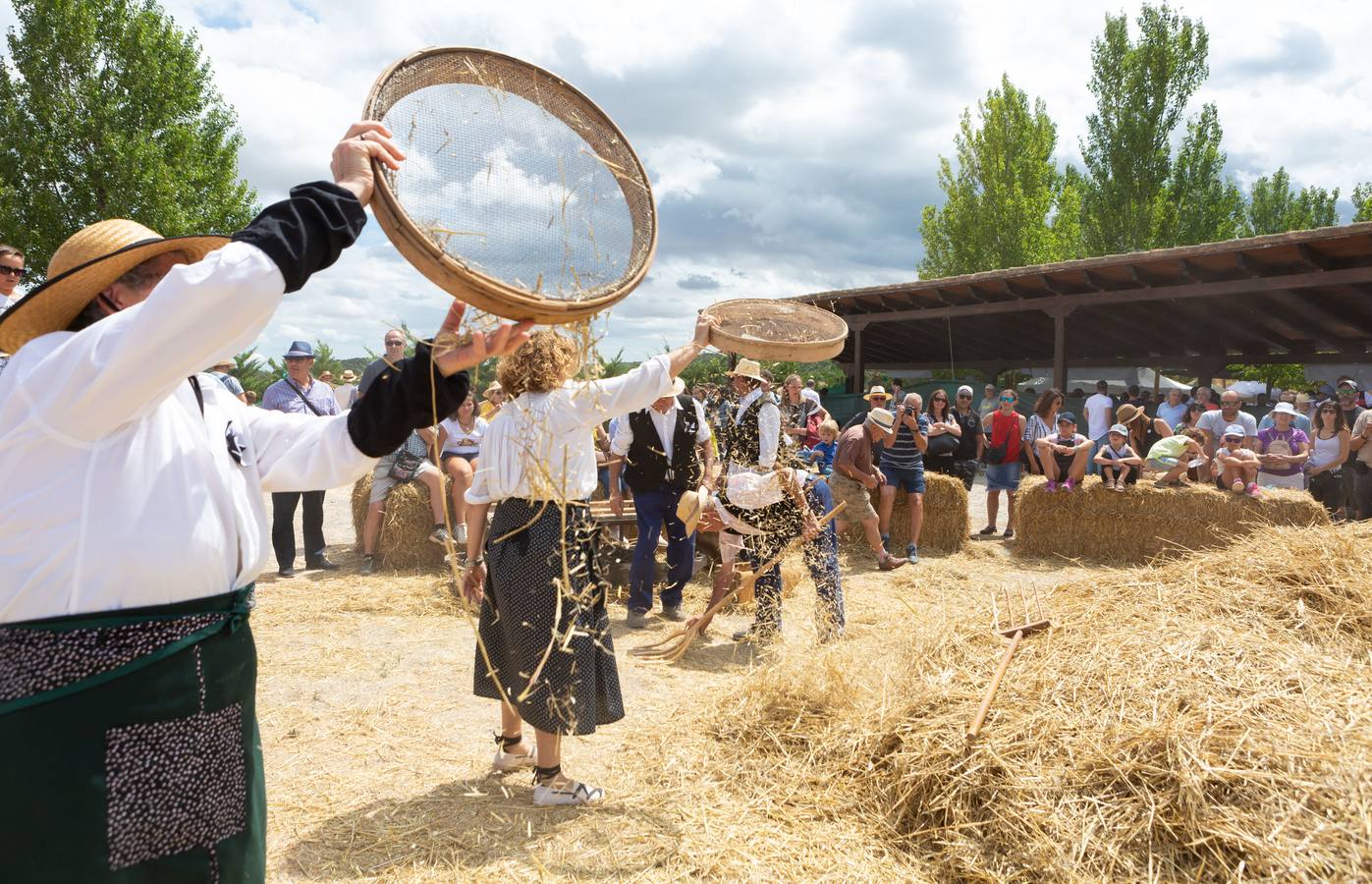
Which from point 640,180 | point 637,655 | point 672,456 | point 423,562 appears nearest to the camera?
point 640,180

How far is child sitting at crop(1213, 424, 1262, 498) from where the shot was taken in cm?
818

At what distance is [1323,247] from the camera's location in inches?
395

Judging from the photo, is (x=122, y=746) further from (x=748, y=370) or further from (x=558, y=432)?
(x=748, y=370)

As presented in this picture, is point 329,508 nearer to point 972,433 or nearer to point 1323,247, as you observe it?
point 972,433

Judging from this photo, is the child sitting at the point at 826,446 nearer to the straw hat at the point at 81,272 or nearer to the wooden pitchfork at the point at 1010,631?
the wooden pitchfork at the point at 1010,631

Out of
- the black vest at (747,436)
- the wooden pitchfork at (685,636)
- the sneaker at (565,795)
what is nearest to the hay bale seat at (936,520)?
the black vest at (747,436)

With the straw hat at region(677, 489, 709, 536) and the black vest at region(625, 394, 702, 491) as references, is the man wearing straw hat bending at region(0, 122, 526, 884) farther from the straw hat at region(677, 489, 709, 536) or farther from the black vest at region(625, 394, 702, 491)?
the black vest at region(625, 394, 702, 491)

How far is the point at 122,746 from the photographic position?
58.8 inches

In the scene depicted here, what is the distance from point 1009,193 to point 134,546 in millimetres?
28499

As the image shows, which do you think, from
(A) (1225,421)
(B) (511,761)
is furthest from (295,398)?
(A) (1225,421)

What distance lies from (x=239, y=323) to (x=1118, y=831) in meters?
2.67

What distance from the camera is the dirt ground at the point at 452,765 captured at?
2891mm

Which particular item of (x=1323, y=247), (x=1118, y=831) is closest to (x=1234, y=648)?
(x=1118, y=831)

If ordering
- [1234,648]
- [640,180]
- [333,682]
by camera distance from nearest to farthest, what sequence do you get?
[640,180], [1234,648], [333,682]
